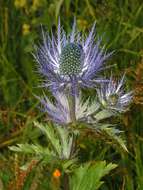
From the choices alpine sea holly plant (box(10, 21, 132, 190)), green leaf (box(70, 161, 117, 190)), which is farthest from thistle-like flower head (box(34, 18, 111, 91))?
green leaf (box(70, 161, 117, 190))

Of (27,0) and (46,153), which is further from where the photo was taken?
(27,0)

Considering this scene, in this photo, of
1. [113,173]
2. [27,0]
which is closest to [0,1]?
[27,0]

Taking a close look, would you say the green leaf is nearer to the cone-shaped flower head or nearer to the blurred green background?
the blurred green background

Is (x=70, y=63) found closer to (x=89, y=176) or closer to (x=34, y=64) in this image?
(x=89, y=176)

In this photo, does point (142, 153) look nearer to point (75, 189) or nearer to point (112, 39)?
point (75, 189)

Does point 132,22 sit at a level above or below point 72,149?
above

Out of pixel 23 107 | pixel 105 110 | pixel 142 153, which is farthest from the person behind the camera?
pixel 23 107

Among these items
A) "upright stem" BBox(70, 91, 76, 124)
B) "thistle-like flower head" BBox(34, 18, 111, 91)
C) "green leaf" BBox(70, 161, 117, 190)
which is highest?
"thistle-like flower head" BBox(34, 18, 111, 91)

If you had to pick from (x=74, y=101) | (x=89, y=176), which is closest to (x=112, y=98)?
(x=74, y=101)

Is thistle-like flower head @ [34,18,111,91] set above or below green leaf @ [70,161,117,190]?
above

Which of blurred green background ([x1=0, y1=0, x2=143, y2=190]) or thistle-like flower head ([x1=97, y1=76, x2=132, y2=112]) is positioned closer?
thistle-like flower head ([x1=97, y1=76, x2=132, y2=112])
